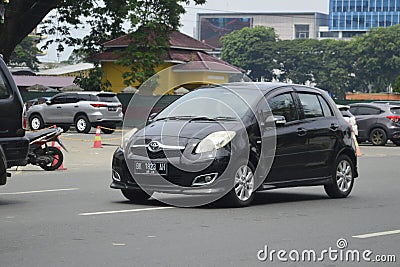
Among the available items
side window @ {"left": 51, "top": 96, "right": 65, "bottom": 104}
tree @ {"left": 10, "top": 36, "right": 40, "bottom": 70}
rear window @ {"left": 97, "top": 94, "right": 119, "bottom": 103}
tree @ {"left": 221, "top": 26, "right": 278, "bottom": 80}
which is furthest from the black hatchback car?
tree @ {"left": 221, "top": 26, "right": 278, "bottom": 80}

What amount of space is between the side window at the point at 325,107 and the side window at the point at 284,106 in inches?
33.7

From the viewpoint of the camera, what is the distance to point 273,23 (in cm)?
18662

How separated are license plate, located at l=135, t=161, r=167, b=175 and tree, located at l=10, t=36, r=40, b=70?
9107cm

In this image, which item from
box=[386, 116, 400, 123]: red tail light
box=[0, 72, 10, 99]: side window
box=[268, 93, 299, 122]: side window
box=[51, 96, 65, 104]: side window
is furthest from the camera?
box=[51, 96, 65, 104]: side window

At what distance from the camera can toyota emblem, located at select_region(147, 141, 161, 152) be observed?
11.7 metres

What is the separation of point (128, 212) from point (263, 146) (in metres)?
2.13

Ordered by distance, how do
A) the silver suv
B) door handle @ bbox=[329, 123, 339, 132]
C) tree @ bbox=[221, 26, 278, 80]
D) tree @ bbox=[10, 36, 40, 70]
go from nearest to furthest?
door handle @ bbox=[329, 123, 339, 132] < the silver suv < tree @ bbox=[10, 36, 40, 70] < tree @ bbox=[221, 26, 278, 80]

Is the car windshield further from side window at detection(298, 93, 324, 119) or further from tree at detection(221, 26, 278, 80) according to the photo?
tree at detection(221, 26, 278, 80)

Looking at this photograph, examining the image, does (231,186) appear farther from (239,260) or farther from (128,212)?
(239,260)

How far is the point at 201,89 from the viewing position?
13219mm

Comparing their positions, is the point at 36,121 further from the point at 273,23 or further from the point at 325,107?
the point at 273,23

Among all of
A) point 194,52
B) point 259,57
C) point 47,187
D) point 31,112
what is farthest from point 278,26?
point 47,187

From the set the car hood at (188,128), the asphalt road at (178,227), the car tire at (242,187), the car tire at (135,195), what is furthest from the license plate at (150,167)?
the car tire at (242,187)

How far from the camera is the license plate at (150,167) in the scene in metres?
11.6
